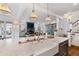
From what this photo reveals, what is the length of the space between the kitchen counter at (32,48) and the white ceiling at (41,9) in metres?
0.39

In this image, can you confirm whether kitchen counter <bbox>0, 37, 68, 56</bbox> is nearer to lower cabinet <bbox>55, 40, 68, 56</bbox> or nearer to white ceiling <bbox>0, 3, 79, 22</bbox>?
lower cabinet <bbox>55, 40, 68, 56</bbox>

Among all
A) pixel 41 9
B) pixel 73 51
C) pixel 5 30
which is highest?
pixel 41 9

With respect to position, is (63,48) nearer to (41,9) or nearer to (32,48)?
(32,48)

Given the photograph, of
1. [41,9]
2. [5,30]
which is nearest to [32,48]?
[5,30]

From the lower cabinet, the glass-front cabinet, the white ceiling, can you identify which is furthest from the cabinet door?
the glass-front cabinet

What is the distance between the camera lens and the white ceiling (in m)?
1.57

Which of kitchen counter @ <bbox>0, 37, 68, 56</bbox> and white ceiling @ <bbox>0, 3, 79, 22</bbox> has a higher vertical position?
white ceiling @ <bbox>0, 3, 79, 22</bbox>

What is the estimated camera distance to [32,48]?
1544 millimetres

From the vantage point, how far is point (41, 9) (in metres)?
1.61

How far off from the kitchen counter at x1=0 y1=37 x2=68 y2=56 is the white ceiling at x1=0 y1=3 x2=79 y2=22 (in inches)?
15.4

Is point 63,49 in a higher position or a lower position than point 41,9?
lower

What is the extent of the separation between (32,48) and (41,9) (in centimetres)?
61

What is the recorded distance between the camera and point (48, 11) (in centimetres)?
162

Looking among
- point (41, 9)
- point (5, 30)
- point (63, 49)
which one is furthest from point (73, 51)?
point (5, 30)
